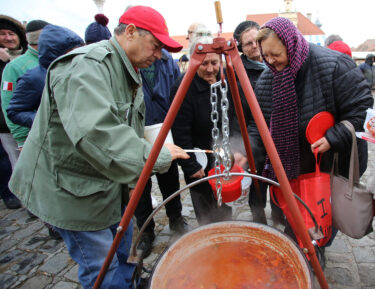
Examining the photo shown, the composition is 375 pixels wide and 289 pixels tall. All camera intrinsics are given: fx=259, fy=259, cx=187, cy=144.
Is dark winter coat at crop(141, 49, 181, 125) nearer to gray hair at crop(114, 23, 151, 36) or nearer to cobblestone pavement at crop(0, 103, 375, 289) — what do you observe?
gray hair at crop(114, 23, 151, 36)

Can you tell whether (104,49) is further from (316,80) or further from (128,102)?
(316,80)

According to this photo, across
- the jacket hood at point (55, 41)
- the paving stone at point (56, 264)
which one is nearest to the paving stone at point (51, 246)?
the paving stone at point (56, 264)

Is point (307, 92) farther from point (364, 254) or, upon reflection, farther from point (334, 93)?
point (364, 254)

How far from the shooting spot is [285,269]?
1.24m

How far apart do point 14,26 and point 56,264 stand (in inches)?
120

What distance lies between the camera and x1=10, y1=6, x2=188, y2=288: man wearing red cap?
41.4 inches

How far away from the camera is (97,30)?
2.97 m

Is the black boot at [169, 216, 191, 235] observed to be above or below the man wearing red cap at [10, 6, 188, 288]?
below

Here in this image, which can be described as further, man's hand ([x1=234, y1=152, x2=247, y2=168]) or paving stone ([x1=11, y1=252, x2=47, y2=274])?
paving stone ([x1=11, y1=252, x2=47, y2=274])

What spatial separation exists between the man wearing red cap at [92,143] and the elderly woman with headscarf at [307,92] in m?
0.72

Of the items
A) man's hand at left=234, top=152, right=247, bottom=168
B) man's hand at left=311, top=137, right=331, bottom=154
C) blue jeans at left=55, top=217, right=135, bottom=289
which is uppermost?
man's hand at left=311, top=137, right=331, bottom=154

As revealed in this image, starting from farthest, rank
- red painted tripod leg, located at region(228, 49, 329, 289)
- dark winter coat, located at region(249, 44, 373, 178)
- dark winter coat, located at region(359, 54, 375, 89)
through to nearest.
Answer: dark winter coat, located at region(359, 54, 375, 89) < dark winter coat, located at region(249, 44, 373, 178) < red painted tripod leg, located at region(228, 49, 329, 289)

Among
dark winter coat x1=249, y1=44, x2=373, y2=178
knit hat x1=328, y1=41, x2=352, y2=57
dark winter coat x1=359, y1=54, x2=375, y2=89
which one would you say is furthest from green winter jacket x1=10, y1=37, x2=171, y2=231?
dark winter coat x1=359, y1=54, x2=375, y2=89

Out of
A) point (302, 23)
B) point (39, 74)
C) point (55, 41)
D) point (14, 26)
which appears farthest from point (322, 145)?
point (302, 23)
